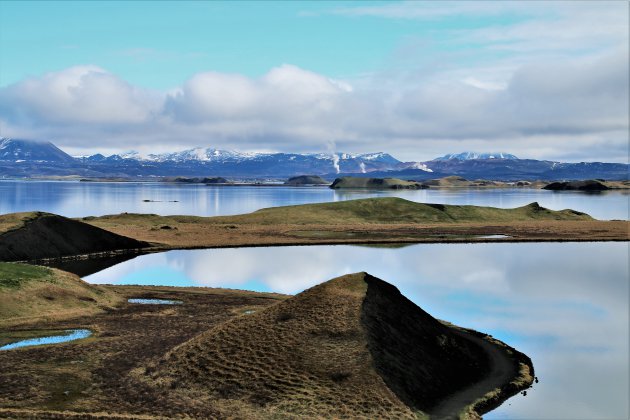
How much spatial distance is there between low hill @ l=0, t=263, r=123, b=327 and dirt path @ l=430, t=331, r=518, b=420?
114 feet

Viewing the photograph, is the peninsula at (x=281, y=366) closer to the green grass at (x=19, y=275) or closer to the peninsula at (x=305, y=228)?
the green grass at (x=19, y=275)

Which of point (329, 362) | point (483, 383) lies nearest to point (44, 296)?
point (329, 362)

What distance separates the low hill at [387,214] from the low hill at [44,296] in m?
101

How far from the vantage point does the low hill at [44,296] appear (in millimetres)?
52969

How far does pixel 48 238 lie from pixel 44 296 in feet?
152

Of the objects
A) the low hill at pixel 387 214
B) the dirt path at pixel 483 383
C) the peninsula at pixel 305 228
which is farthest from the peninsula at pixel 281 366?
the low hill at pixel 387 214

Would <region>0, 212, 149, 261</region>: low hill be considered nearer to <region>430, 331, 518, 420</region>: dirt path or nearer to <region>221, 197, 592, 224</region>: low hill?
<region>221, 197, 592, 224</region>: low hill

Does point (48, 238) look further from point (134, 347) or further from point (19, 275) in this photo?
point (134, 347)

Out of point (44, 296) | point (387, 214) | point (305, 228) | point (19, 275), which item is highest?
point (387, 214)

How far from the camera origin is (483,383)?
1518 inches

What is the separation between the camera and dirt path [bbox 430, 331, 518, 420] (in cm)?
3331

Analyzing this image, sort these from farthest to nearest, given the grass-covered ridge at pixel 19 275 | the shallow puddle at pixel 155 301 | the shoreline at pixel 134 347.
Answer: the shallow puddle at pixel 155 301
the grass-covered ridge at pixel 19 275
the shoreline at pixel 134 347

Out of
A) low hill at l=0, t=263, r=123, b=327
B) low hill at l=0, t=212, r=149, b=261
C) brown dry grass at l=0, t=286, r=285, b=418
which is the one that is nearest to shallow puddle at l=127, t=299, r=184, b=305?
brown dry grass at l=0, t=286, r=285, b=418

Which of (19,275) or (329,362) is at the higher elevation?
(19,275)
